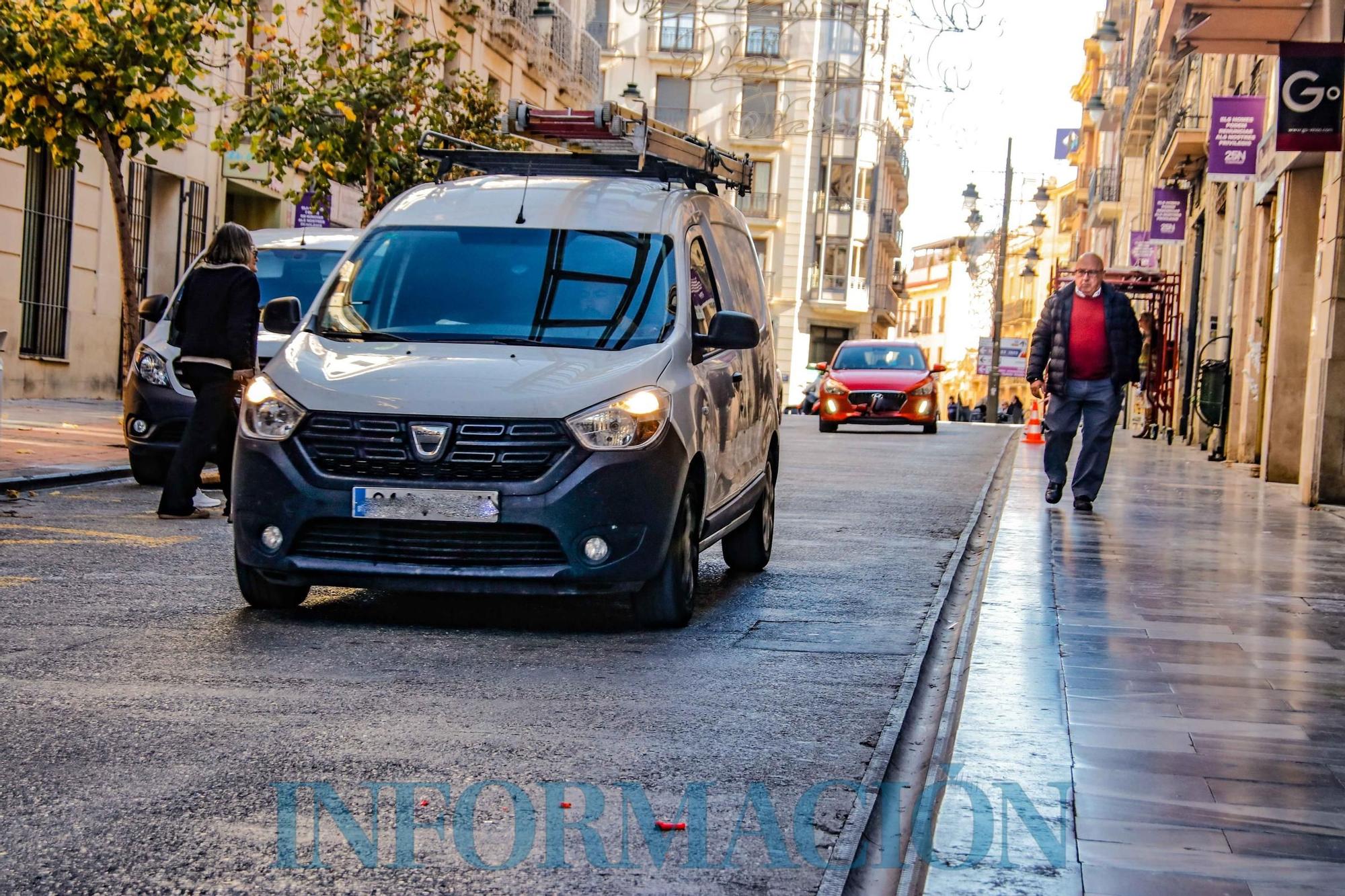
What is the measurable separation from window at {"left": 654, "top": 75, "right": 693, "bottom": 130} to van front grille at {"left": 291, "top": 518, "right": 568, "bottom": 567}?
67.6 m

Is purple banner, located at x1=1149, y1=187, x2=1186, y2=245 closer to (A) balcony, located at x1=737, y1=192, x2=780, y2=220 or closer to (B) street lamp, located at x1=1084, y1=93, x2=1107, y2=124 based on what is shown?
(B) street lamp, located at x1=1084, y1=93, x2=1107, y2=124

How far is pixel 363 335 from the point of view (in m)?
8.05

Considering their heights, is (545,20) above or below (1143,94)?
above

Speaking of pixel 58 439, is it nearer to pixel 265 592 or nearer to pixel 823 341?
pixel 265 592

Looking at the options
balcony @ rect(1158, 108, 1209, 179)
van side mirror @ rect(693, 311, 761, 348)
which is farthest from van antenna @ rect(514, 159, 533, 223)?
balcony @ rect(1158, 108, 1209, 179)

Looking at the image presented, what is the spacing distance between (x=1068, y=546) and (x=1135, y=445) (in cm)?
2102

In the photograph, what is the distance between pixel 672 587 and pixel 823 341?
70076mm

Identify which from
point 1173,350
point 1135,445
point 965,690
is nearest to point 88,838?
point 965,690

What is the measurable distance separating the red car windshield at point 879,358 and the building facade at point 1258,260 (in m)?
4.79

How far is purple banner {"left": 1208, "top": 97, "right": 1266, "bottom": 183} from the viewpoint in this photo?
22625 mm

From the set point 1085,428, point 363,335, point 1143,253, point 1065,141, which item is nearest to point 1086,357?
point 1085,428

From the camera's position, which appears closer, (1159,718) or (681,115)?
(1159,718)

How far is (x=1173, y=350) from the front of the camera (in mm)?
36719

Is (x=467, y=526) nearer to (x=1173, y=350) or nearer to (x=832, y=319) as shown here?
(x=1173, y=350)
